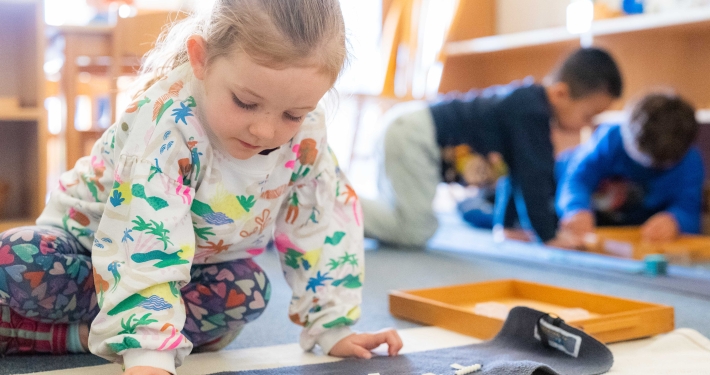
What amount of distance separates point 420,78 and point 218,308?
2.37 m

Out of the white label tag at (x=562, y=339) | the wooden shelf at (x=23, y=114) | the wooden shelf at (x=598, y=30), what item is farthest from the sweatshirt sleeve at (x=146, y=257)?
the wooden shelf at (x=598, y=30)

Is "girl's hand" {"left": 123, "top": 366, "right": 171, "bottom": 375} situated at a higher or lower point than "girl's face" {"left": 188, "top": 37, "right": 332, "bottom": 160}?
lower

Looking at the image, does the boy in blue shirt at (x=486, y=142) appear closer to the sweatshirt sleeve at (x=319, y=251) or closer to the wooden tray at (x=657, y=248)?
the wooden tray at (x=657, y=248)

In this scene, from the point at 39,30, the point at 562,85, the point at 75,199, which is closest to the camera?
the point at 75,199

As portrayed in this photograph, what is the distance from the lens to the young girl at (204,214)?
2.06 ft

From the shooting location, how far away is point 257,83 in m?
0.62

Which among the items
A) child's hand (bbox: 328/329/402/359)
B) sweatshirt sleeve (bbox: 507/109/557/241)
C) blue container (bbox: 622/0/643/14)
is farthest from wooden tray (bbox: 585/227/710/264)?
child's hand (bbox: 328/329/402/359)

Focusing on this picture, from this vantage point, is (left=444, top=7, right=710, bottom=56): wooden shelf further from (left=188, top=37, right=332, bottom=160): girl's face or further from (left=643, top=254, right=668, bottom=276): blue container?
(left=188, top=37, right=332, bottom=160): girl's face

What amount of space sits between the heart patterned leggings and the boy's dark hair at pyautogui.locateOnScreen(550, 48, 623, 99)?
1259 millimetres

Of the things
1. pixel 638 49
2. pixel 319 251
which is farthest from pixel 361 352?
pixel 638 49

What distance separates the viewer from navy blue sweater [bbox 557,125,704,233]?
6.31 feet

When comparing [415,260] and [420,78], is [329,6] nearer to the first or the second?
[415,260]

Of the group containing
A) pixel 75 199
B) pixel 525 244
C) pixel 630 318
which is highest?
pixel 75 199

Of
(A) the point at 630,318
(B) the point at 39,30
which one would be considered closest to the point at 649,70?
(A) the point at 630,318
